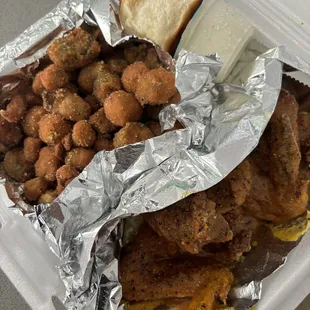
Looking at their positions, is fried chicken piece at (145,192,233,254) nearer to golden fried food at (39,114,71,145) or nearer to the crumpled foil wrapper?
the crumpled foil wrapper

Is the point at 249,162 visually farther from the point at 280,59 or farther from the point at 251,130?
the point at 280,59

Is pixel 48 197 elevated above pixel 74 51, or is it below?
below

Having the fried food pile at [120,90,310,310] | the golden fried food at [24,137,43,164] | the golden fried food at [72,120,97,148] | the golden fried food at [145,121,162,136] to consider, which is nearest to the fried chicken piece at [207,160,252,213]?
the fried food pile at [120,90,310,310]

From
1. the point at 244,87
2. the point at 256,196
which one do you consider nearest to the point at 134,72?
the point at 244,87

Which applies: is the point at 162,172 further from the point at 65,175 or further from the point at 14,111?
the point at 14,111

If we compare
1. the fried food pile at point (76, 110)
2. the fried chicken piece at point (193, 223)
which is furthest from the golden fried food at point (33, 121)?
the fried chicken piece at point (193, 223)

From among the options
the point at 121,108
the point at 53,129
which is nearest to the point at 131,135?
the point at 121,108
